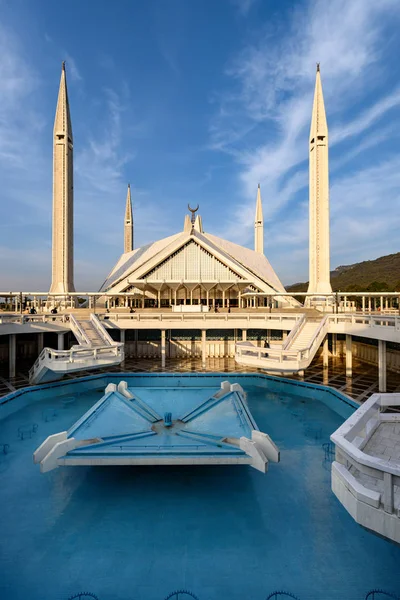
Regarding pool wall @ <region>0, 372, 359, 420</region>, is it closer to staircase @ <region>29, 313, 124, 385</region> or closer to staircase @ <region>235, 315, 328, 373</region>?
staircase @ <region>29, 313, 124, 385</region>

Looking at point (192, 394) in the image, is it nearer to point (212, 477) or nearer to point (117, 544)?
point (212, 477)

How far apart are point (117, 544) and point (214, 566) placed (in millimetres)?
2158

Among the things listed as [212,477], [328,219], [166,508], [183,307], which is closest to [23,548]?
[166,508]

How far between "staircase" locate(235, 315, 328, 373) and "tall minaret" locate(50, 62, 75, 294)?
21243mm

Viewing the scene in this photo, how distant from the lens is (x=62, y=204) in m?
31.6

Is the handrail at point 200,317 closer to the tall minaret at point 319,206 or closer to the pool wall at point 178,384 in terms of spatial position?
the pool wall at point 178,384

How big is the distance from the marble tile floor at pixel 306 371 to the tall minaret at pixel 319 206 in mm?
9104

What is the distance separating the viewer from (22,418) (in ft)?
47.1

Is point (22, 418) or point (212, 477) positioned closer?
point (212, 477)

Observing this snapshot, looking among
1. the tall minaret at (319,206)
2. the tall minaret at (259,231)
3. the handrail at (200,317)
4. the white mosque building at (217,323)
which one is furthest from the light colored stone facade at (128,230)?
the handrail at (200,317)

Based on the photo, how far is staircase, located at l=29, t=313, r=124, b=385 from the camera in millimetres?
15484

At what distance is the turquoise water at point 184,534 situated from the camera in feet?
19.9

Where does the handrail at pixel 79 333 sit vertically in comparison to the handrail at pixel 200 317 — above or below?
below

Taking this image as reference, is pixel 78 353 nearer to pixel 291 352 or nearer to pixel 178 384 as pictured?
pixel 178 384
